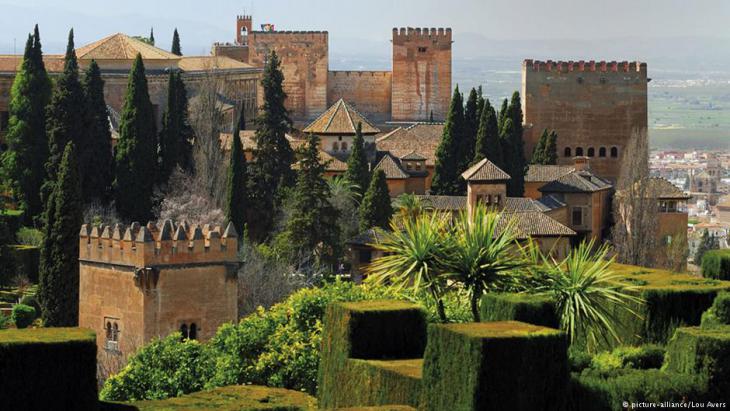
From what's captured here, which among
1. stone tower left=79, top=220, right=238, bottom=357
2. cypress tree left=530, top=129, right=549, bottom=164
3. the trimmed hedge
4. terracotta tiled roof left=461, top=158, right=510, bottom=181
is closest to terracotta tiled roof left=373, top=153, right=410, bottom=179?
terracotta tiled roof left=461, top=158, right=510, bottom=181

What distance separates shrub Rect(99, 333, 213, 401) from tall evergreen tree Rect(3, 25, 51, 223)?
2013 cm

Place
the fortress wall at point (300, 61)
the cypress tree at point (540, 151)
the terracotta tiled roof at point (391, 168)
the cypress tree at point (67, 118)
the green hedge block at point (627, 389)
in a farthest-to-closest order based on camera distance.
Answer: the fortress wall at point (300, 61)
the cypress tree at point (540, 151)
the terracotta tiled roof at point (391, 168)
the cypress tree at point (67, 118)
the green hedge block at point (627, 389)

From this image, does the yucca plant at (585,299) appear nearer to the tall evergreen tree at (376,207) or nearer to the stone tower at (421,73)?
the tall evergreen tree at (376,207)

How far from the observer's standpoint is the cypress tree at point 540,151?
72.4m

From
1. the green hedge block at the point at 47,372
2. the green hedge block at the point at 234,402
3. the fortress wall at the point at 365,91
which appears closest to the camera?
the green hedge block at the point at 47,372

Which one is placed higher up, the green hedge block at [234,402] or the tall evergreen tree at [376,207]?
the tall evergreen tree at [376,207]

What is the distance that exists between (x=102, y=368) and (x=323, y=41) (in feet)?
178

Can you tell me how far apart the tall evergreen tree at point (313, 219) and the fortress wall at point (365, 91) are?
36.8 m

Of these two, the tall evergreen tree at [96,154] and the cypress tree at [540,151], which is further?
the cypress tree at [540,151]

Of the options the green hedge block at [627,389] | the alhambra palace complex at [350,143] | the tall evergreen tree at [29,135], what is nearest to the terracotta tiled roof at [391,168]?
the alhambra palace complex at [350,143]

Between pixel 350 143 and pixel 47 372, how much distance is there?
44.2 meters

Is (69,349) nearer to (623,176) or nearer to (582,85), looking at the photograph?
(623,176)

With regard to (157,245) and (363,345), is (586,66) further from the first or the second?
(363,345)

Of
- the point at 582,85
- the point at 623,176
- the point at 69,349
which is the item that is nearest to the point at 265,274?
the point at 623,176
